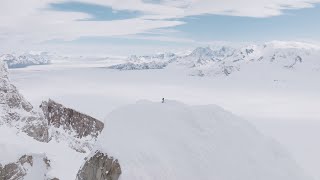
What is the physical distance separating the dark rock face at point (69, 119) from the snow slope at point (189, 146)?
24.0 meters

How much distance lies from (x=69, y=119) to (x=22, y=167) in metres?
12.3

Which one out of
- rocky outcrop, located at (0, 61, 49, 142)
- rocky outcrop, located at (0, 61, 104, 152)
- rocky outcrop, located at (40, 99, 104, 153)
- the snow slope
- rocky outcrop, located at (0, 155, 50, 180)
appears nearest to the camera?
the snow slope

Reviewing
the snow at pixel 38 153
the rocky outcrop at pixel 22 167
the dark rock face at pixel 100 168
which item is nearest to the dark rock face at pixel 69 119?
the snow at pixel 38 153

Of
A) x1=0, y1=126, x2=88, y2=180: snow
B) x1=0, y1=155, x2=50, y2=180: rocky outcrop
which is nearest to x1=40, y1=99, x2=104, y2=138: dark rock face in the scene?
x1=0, y1=126, x2=88, y2=180: snow

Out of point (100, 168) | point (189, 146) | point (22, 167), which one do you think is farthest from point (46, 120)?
point (189, 146)

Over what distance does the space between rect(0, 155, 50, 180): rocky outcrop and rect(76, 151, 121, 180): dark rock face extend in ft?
42.4

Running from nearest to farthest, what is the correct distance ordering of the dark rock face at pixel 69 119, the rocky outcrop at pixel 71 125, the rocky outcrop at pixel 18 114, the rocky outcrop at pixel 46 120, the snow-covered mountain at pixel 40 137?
the snow-covered mountain at pixel 40 137 → the rocky outcrop at pixel 18 114 → the rocky outcrop at pixel 46 120 → the rocky outcrop at pixel 71 125 → the dark rock face at pixel 69 119

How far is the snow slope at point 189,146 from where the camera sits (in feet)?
43.9

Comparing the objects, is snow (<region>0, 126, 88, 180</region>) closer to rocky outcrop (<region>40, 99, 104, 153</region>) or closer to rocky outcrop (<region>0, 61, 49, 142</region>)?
rocky outcrop (<region>0, 61, 49, 142</region>)

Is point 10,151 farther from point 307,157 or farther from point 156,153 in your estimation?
point 307,157

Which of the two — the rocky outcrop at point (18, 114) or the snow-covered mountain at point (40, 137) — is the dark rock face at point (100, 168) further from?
the rocky outcrop at point (18, 114)

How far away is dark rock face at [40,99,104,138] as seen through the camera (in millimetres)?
38625

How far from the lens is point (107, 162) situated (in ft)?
45.2

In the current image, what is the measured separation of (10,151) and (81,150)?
9.69 m
